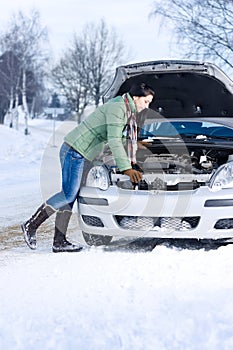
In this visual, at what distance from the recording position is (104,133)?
4895 millimetres

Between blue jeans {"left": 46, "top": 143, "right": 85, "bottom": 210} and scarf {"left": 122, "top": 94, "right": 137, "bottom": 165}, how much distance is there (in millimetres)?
487

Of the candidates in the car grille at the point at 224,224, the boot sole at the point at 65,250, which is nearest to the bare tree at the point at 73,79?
the boot sole at the point at 65,250

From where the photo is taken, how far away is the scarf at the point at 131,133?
4.73m

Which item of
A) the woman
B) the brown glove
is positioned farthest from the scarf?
the brown glove

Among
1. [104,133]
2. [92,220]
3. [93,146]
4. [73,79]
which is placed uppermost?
[73,79]

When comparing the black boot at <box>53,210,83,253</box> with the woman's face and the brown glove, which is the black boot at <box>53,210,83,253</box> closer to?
the brown glove

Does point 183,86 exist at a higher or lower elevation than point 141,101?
higher

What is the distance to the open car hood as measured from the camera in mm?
5613

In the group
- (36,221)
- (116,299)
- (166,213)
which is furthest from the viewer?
(36,221)

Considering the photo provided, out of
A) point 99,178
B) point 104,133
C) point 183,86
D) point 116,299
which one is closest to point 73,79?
point 183,86

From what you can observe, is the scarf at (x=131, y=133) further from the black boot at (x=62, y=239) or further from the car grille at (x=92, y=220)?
the black boot at (x=62, y=239)

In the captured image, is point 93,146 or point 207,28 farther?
point 207,28

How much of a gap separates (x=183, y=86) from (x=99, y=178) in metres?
1.99

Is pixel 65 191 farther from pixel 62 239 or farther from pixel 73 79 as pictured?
pixel 73 79
